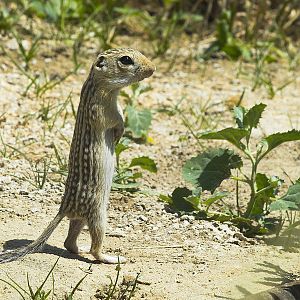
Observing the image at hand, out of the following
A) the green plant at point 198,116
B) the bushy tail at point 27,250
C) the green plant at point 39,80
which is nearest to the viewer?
the bushy tail at point 27,250

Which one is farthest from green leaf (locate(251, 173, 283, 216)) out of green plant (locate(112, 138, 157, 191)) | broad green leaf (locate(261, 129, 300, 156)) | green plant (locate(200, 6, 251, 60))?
green plant (locate(200, 6, 251, 60))

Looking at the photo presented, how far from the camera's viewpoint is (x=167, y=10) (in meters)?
10.7

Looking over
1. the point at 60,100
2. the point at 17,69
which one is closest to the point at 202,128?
the point at 60,100

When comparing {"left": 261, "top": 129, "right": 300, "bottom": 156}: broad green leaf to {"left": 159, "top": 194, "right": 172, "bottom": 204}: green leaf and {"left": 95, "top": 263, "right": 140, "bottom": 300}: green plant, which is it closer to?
{"left": 159, "top": 194, "right": 172, "bottom": 204}: green leaf

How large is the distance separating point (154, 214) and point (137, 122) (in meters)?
1.45

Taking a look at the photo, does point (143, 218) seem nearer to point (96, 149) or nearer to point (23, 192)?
point (23, 192)

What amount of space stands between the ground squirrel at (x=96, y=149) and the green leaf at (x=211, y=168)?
0.87m

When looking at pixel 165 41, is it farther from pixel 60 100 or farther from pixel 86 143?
pixel 86 143

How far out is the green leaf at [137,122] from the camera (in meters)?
7.70

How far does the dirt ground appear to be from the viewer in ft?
17.6

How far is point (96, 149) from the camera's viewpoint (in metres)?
5.52

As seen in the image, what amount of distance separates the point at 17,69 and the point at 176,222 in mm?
3198

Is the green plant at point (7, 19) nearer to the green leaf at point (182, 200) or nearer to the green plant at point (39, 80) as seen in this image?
the green plant at point (39, 80)

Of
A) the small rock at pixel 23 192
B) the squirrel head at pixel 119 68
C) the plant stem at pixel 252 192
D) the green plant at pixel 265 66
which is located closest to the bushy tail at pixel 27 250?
the squirrel head at pixel 119 68
